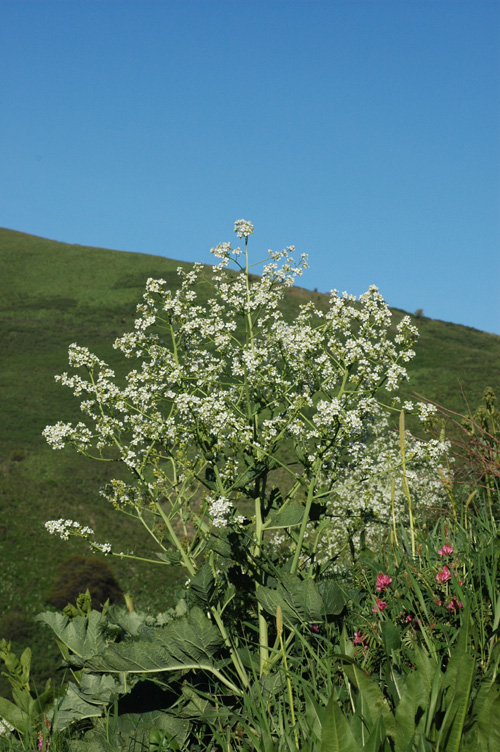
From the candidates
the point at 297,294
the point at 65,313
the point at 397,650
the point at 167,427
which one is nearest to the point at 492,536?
the point at 397,650

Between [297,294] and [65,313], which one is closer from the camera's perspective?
[65,313]

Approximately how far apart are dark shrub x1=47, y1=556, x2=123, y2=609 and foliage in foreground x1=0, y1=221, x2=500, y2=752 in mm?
23024

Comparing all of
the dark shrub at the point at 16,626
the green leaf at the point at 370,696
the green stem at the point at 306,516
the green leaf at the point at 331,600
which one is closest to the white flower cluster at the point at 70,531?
the green stem at the point at 306,516

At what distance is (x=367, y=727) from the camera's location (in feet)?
7.00

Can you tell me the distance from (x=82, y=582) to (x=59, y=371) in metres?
29.2

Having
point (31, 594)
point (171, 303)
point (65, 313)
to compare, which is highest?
point (65, 313)

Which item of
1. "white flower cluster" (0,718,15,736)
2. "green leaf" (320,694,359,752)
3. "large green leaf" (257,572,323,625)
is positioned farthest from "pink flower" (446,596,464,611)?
"white flower cluster" (0,718,15,736)

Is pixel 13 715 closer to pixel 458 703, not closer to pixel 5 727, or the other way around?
pixel 5 727

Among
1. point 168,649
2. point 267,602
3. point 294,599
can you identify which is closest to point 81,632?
point 168,649

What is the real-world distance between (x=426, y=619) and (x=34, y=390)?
50508mm

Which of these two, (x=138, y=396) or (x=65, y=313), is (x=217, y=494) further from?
(x=65, y=313)

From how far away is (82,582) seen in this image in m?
27.2

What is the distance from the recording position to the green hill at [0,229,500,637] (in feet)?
96.8

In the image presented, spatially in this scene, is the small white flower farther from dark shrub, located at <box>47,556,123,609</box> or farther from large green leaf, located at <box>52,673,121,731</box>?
dark shrub, located at <box>47,556,123,609</box>
